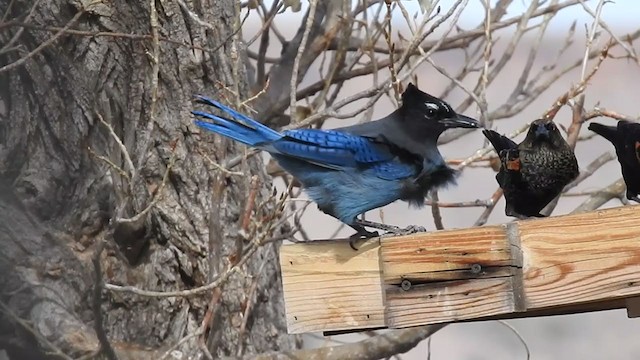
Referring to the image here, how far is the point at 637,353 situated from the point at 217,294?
862 cm

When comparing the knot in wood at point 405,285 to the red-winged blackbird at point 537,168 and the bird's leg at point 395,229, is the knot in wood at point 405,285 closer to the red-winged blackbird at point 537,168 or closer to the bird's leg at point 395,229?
the bird's leg at point 395,229

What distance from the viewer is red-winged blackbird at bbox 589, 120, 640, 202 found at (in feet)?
11.6

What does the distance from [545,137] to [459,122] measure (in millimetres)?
582

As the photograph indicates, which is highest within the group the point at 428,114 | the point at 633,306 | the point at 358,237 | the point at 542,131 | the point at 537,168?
the point at 428,114

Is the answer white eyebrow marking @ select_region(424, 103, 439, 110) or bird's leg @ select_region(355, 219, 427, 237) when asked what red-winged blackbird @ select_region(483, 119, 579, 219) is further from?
white eyebrow marking @ select_region(424, 103, 439, 110)

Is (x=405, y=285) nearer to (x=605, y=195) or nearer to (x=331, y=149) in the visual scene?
(x=331, y=149)


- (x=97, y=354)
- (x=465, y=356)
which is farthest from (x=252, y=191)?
(x=465, y=356)

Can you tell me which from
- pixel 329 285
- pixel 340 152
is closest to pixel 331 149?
pixel 340 152

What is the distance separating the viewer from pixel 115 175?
14.4 feet

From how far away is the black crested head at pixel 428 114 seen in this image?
413 centimetres

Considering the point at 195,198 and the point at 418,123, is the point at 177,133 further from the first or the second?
the point at 418,123

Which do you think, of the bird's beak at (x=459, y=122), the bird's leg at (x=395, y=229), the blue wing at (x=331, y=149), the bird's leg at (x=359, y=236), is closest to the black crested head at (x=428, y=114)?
the bird's beak at (x=459, y=122)

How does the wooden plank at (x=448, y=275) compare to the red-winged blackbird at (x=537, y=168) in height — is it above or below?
below

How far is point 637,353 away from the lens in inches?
479
